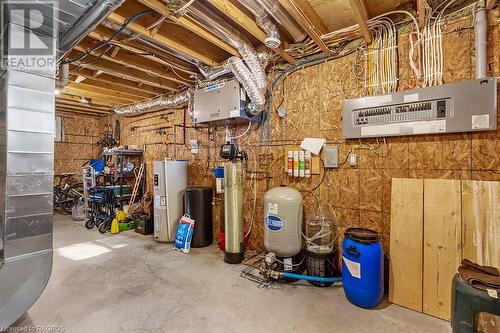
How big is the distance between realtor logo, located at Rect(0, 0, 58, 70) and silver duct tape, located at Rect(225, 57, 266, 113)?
175 cm

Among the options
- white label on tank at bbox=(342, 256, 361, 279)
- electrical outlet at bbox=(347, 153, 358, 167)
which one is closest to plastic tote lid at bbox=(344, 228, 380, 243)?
white label on tank at bbox=(342, 256, 361, 279)

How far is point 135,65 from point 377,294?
4018 mm

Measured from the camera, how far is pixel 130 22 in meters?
2.37

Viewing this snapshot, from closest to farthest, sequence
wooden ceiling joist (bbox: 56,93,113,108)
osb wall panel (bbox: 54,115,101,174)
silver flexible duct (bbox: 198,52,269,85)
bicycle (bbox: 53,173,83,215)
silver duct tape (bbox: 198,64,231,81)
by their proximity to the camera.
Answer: silver flexible duct (bbox: 198,52,269,85) < silver duct tape (bbox: 198,64,231,81) < wooden ceiling joist (bbox: 56,93,113,108) < bicycle (bbox: 53,173,83,215) < osb wall panel (bbox: 54,115,101,174)

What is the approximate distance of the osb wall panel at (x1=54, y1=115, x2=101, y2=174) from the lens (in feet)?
22.0

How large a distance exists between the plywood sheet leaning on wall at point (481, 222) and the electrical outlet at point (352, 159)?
95cm

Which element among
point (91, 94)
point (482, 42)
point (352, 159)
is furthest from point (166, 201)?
point (482, 42)

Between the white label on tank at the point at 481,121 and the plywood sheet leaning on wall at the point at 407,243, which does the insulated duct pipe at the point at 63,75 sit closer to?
the plywood sheet leaning on wall at the point at 407,243

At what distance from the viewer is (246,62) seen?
119 inches

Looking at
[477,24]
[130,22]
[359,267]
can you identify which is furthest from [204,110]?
[477,24]

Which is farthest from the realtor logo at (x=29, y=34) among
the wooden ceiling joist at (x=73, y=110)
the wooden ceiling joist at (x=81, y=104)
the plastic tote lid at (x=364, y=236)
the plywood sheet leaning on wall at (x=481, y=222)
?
the wooden ceiling joist at (x=73, y=110)

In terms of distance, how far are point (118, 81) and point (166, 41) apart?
206 centimetres

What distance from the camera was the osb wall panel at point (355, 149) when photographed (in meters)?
2.16

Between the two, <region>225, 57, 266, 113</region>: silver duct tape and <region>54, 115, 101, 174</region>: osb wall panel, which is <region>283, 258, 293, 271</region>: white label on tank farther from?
<region>54, 115, 101, 174</region>: osb wall panel
